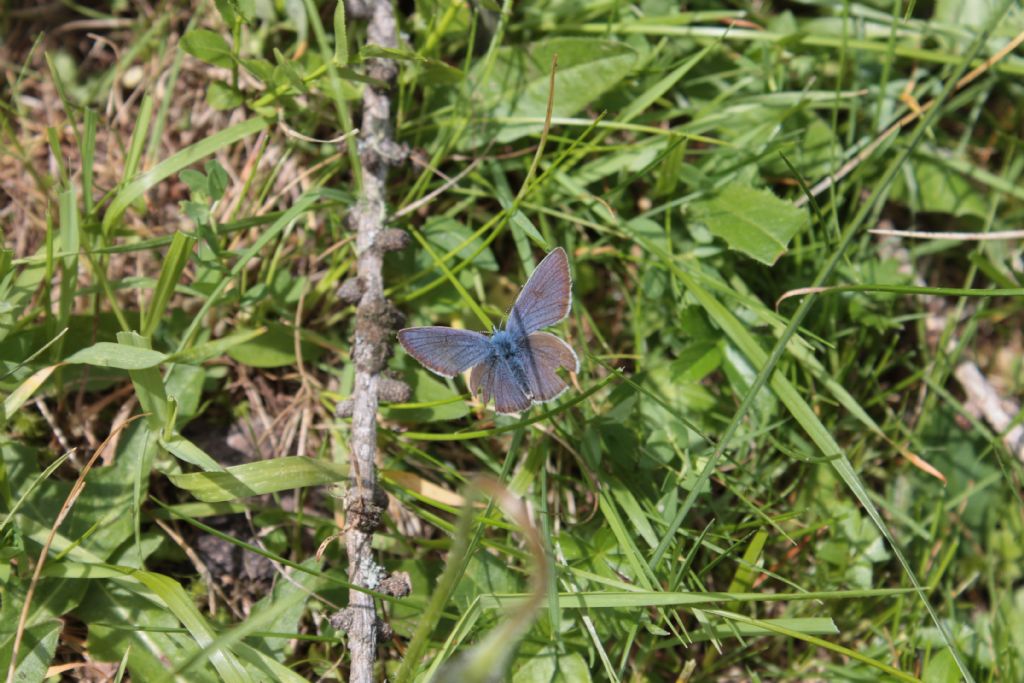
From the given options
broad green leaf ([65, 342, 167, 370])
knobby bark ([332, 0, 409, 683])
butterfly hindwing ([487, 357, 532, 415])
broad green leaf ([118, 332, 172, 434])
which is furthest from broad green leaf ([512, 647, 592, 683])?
broad green leaf ([65, 342, 167, 370])

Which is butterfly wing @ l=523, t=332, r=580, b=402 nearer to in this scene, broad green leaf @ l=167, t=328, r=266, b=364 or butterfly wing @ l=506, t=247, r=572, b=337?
butterfly wing @ l=506, t=247, r=572, b=337

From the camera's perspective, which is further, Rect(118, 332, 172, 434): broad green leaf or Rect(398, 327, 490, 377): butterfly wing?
Rect(118, 332, 172, 434): broad green leaf

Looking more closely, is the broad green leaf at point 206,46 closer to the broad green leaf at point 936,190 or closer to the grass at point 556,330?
the grass at point 556,330

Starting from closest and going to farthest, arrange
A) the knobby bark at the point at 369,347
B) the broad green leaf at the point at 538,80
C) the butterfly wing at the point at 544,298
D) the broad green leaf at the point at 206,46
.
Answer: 1. the butterfly wing at the point at 544,298
2. the knobby bark at the point at 369,347
3. the broad green leaf at the point at 206,46
4. the broad green leaf at the point at 538,80

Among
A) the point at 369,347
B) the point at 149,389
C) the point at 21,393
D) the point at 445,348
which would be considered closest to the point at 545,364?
the point at 445,348

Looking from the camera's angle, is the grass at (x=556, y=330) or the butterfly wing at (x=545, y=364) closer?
the butterfly wing at (x=545, y=364)

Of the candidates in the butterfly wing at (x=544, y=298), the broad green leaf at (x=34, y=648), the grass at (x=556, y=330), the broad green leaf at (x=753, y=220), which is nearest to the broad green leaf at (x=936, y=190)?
the grass at (x=556, y=330)

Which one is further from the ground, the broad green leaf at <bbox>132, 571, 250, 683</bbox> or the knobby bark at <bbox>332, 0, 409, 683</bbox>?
the knobby bark at <bbox>332, 0, 409, 683</bbox>

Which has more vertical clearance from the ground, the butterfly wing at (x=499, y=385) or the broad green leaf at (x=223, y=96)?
the broad green leaf at (x=223, y=96)

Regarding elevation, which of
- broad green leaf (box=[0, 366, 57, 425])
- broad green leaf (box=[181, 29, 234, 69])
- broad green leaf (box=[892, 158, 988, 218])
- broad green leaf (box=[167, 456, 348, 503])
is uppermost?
broad green leaf (box=[181, 29, 234, 69])
